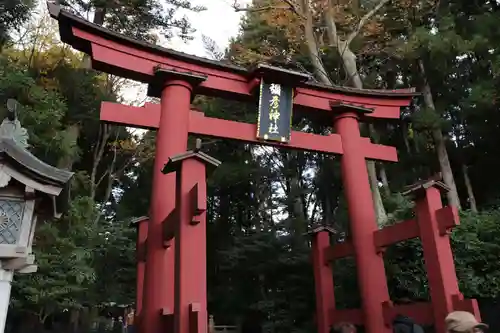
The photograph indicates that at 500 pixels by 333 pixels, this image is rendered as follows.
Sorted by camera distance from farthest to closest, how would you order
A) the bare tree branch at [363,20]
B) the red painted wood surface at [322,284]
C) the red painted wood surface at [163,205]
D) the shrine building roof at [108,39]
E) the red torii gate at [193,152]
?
the bare tree branch at [363,20] → the red painted wood surface at [322,284] → the shrine building roof at [108,39] → the red painted wood surface at [163,205] → the red torii gate at [193,152]

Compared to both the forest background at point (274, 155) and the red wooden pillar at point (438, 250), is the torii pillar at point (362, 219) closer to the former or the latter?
the red wooden pillar at point (438, 250)

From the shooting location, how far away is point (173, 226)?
5.13m

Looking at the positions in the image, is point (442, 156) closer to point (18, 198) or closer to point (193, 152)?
point (193, 152)

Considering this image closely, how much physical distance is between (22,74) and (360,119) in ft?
25.5

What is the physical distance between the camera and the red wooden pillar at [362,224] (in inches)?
258

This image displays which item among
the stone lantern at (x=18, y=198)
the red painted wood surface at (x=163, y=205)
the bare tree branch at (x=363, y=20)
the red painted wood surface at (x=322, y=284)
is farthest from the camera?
the bare tree branch at (x=363, y=20)

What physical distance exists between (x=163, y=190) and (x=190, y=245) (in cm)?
167

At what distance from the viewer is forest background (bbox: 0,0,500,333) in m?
9.41

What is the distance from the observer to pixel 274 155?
57.8 feet

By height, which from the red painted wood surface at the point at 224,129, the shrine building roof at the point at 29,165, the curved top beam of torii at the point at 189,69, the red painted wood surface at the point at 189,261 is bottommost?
the red painted wood surface at the point at 189,261

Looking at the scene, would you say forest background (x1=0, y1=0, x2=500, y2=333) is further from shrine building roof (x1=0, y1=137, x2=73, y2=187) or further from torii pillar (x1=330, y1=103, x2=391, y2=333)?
shrine building roof (x1=0, y1=137, x2=73, y2=187)

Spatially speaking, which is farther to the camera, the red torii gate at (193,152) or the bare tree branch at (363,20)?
the bare tree branch at (363,20)

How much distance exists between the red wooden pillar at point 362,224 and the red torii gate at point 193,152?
2 centimetres

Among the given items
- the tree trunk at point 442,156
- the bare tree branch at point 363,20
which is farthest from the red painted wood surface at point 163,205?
the tree trunk at point 442,156
